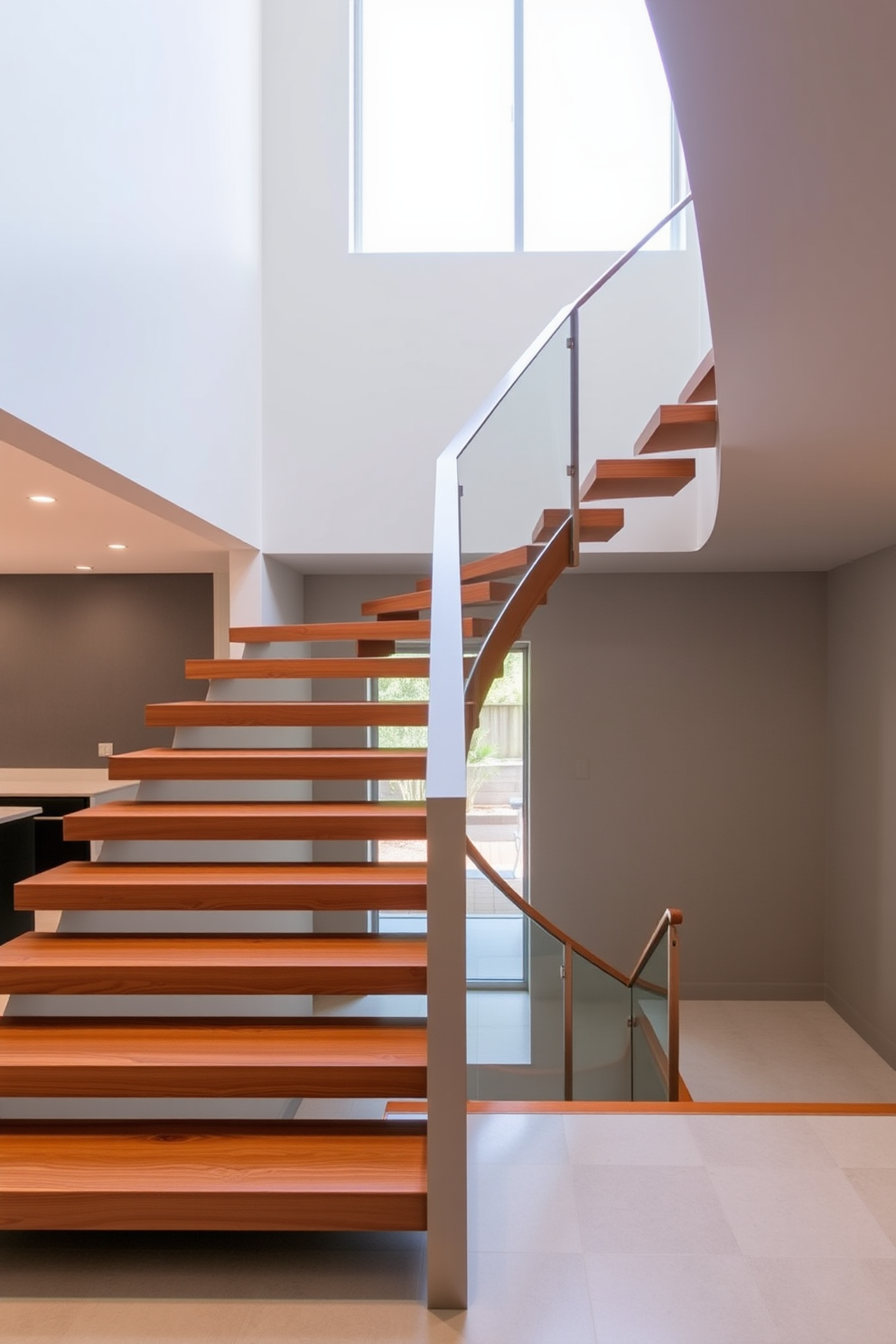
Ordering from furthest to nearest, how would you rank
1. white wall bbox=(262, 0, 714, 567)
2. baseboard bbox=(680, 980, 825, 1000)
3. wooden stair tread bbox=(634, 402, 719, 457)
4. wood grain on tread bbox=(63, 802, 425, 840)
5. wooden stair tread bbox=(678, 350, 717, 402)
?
baseboard bbox=(680, 980, 825, 1000), white wall bbox=(262, 0, 714, 567), wooden stair tread bbox=(634, 402, 719, 457), wooden stair tread bbox=(678, 350, 717, 402), wood grain on tread bbox=(63, 802, 425, 840)

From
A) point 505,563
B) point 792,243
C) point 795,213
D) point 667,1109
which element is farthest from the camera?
point 505,563

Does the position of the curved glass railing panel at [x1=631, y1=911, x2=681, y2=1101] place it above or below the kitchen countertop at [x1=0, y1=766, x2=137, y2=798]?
below

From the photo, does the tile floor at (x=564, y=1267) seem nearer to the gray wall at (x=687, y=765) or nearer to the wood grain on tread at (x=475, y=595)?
the wood grain on tread at (x=475, y=595)

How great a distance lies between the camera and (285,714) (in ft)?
13.3

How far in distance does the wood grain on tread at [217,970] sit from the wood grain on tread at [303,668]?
1.57 m

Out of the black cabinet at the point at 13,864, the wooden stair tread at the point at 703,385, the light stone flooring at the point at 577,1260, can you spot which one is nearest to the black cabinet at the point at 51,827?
the black cabinet at the point at 13,864

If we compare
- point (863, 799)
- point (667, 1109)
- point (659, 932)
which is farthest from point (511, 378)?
point (863, 799)

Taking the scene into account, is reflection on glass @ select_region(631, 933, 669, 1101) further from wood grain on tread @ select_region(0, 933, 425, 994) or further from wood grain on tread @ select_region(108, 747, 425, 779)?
wood grain on tread @ select_region(0, 933, 425, 994)

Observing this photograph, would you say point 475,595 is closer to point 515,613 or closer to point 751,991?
point 515,613

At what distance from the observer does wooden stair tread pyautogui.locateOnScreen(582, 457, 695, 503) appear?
14.0 feet

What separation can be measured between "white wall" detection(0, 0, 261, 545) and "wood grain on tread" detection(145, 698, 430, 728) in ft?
3.05

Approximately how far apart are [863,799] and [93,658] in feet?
17.7

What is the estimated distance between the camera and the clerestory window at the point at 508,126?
618 centimetres

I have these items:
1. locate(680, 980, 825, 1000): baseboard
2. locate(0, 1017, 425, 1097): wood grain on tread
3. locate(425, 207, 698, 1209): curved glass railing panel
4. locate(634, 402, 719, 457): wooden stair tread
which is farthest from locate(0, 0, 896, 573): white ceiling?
locate(680, 980, 825, 1000): baseboard
